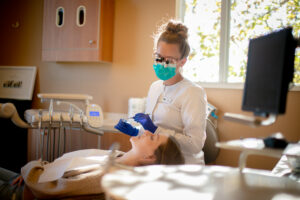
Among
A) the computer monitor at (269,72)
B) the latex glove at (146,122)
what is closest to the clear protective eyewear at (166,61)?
the latex glove at (146,122)

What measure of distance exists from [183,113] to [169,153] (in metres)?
0.47

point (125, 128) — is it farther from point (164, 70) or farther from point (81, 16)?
point (81, 16)

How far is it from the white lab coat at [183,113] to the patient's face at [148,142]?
0.12 metres

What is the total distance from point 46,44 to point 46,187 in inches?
97.2

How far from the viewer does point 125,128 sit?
60.3 inches

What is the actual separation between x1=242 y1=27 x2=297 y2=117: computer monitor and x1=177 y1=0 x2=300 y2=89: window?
1.82m

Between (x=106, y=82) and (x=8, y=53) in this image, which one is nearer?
(x=106, y=82)

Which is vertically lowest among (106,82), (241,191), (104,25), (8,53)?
(241,191)

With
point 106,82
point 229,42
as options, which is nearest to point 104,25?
point 106,82

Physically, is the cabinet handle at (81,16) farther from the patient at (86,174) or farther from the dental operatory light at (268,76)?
the dental operatory light at (268,76)

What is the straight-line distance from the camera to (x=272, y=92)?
0.79 m

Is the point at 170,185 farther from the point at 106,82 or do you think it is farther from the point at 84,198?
the point at 106,82

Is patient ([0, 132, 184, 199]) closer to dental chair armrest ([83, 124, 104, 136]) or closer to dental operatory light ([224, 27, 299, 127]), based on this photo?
dental operatory light ([224, 27, 299, 127])

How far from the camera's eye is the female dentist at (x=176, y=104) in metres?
1.49
